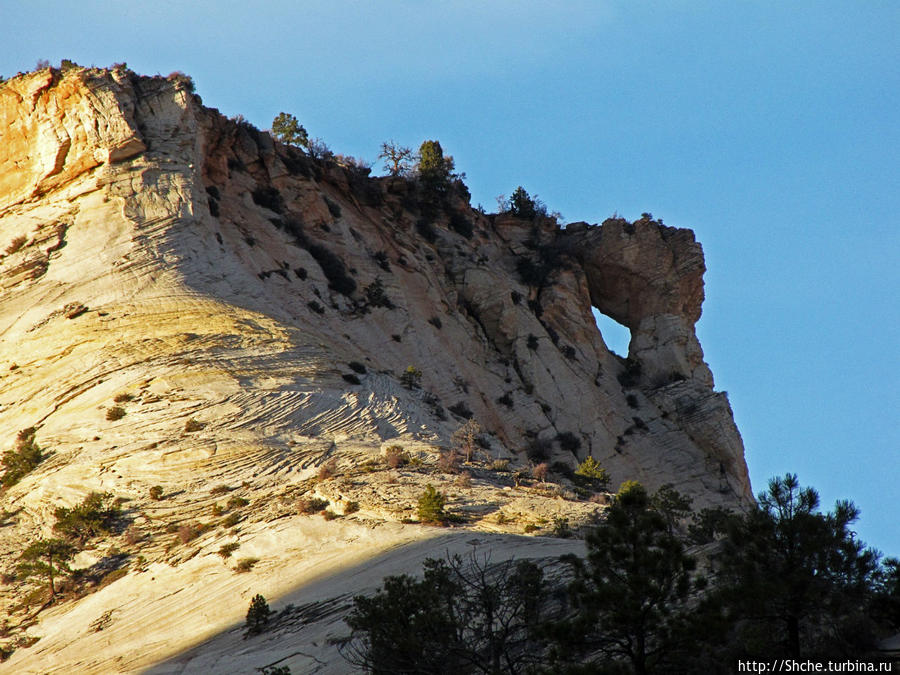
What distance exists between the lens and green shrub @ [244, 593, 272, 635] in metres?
20.1

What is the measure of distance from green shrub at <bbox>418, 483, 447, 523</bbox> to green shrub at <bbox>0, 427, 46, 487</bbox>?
13.1 meters

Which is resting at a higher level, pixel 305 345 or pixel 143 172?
pixel 143 172

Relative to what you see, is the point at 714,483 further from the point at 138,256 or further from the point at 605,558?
the point at 605,558

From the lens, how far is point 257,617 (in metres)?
20.2

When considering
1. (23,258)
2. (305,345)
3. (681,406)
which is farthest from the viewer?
(681,406)

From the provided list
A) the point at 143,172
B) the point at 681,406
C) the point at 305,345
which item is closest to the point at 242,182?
the point at 143,172

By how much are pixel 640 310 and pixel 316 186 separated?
74.0 ft

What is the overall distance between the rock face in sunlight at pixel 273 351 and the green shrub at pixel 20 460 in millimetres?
366

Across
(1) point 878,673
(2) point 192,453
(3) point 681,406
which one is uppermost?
(3) point 681,406

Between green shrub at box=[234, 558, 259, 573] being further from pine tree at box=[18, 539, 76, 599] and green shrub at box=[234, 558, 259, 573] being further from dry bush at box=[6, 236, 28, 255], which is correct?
dry bush at box=[6, 236, 28, 255]

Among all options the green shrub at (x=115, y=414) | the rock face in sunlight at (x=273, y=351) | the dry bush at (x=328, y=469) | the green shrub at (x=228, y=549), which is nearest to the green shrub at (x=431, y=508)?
the rock face in sunlight at (x=273, y=351)

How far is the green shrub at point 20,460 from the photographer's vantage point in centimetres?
2931

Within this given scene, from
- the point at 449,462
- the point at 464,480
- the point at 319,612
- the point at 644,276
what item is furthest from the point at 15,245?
the point at 644,276

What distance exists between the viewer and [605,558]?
47.1ft
